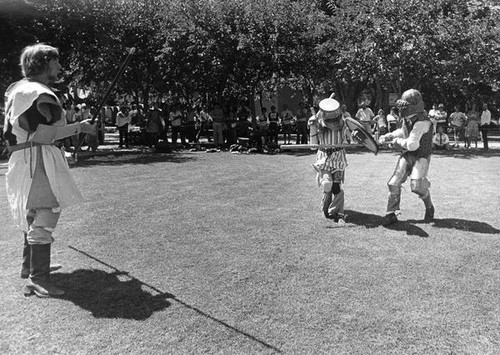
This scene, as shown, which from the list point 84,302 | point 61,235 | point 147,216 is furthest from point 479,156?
point 84,302

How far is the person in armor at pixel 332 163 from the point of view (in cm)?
745

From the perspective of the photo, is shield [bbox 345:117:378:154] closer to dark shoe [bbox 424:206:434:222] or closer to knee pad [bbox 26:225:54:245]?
dark shoe [bbox 424:206:434:222]

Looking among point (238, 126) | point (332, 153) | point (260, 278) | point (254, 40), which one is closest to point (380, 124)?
point (238, 126)

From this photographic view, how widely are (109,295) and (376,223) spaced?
13.0 feet

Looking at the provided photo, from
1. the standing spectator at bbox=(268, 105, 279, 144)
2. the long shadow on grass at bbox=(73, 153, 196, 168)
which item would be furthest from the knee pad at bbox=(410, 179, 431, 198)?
the standing spectator at bbox=(268, 105, 279, 144)

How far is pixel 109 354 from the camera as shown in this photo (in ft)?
11.7

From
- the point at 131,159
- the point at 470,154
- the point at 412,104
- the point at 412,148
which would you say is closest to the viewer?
the point at 412,148

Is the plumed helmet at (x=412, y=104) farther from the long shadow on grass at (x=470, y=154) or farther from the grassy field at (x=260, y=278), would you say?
the long shadow on grass at (x=470, y=154)

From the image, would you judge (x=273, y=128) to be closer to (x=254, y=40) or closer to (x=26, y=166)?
(x=254, y=40)

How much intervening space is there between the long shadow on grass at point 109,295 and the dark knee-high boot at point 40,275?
14 cm

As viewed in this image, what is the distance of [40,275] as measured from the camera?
4.70 metres

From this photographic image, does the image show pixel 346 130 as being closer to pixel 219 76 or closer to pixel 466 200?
pixel 466 200

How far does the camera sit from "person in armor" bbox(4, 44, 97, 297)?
460cm

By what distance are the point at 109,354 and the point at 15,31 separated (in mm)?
17542
